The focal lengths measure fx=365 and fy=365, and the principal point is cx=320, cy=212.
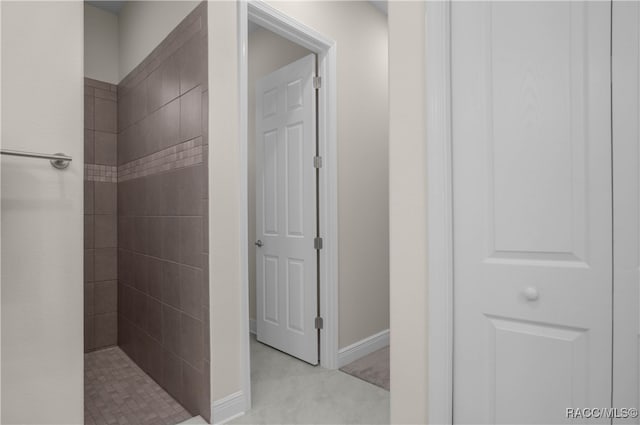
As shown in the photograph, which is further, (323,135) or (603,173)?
(323,135)

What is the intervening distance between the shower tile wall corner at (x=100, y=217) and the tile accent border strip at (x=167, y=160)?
293mm

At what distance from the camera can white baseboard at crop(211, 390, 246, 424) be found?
198 centimetres

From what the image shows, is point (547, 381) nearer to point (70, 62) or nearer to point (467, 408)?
point (467, 408)

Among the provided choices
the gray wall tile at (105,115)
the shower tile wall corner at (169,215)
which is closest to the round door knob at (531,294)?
the shower tile wall corner at (169,215)

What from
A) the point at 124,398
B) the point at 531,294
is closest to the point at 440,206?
the point at 531,294

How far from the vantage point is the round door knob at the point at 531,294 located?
43.8 inches

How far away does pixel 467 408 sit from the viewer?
124cm

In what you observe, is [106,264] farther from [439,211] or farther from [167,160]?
[439,211]

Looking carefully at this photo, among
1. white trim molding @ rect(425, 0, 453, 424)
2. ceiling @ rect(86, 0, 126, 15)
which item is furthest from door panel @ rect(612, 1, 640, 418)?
ceiling @ rect(86, 0, 126, 15)

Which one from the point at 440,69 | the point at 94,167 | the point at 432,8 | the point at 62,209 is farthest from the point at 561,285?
the point at 94,167

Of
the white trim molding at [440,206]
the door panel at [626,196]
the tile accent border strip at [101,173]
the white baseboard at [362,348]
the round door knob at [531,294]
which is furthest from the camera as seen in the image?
the tile accent border strip at [101,173]

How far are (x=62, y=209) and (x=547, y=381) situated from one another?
169 centimetres

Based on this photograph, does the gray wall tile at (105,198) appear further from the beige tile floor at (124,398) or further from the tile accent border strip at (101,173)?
the beige tile floor at (124,398)

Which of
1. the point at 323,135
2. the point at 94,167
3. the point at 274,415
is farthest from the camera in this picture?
the point at 94,167
